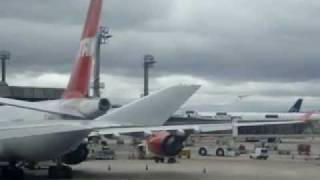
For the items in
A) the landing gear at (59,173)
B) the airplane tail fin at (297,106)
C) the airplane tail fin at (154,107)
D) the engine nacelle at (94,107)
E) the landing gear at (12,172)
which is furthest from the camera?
the airplane tail fin at (297,106)

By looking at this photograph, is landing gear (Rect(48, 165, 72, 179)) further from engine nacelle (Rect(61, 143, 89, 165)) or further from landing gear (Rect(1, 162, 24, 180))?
landing gear (Rect(1, 162, 24, 180))

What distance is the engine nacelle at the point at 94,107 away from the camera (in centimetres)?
3016

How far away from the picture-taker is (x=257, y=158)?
5406 cm

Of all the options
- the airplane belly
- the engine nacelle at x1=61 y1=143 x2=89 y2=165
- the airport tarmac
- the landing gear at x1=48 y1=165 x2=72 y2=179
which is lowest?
the airport tarmac

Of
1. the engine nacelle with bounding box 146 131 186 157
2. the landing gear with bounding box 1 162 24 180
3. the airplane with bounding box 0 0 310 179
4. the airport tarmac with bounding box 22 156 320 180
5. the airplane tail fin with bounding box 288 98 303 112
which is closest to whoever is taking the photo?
the airplane with bounding box 0 0 310 179

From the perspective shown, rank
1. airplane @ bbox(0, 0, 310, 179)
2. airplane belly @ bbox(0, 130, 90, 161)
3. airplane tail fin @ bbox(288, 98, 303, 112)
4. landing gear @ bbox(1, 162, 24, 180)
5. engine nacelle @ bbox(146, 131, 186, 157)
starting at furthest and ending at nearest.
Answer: airplane tail fin @ bbox(288, 98, 303, 112) → engine nacelle @ bbox(146, 131, 186, 157) → landing gear @ bbox(1, 162, 24, 180) → airplane belly @ bbox(0, 130, 90, 161) → airplane @ bbox(0, 0, 310, 179)

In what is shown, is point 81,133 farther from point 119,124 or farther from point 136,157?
point 136,157

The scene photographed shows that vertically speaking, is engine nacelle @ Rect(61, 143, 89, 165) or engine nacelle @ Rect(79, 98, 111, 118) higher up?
engine nacelle @ Rect(79, 98, 111, 118)

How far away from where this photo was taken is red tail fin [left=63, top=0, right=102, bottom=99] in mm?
32375

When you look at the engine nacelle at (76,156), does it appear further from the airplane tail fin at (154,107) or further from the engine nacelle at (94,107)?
the airplane tail fin at (154,107)

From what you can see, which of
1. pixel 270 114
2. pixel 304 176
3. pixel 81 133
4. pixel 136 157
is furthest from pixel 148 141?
pixel 270 114

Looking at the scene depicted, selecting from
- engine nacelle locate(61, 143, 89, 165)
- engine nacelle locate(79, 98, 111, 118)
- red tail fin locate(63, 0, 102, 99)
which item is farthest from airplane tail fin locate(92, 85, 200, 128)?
engine nacelle locate(61, 143, 89, 165)

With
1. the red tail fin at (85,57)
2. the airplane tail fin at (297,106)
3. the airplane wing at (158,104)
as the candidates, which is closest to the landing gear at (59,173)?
the airplane wing at (158,104)

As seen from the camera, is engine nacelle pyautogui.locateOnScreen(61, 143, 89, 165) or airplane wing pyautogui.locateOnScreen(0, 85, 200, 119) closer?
airplane wing pyautogui.locateOnScreen(0, 85, 200, 119)
